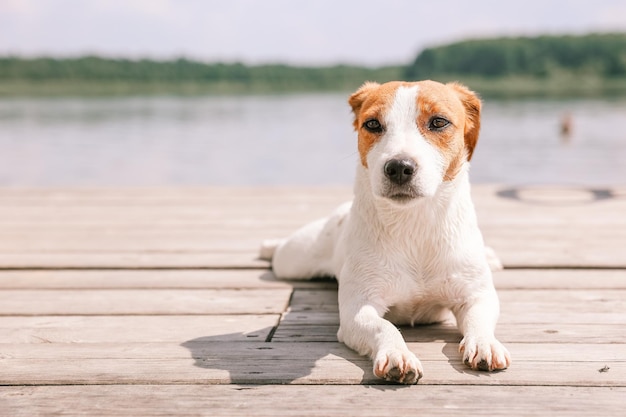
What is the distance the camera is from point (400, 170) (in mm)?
2939

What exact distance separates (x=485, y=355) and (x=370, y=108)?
1.25m

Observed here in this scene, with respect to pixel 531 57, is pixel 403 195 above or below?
below

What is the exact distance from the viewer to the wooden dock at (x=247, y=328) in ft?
8.66

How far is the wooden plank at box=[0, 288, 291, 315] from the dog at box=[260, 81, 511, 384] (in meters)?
0.72

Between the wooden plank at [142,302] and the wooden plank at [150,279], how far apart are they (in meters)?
0.11

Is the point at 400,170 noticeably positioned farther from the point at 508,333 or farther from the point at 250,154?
the point at 250,154

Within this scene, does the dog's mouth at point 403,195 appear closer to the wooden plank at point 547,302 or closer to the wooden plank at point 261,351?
the wooden plank at point 261,351

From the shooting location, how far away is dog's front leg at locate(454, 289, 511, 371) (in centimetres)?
286

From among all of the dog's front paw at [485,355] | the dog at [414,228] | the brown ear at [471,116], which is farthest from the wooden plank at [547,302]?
the brown ear at [471,116]

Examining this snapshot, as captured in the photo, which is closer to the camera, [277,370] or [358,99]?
[277,370]

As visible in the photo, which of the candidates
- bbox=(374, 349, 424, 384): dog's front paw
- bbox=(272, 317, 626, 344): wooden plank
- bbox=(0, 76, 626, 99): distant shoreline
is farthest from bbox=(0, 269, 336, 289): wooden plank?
bbox=(0, 76, 626, 99): distant shoreline

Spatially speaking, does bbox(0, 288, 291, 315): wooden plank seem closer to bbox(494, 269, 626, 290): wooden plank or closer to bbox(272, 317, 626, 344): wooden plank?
bbox(272, 317, 626, 344): wooden plank

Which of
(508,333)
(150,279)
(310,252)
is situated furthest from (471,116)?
(150,279)

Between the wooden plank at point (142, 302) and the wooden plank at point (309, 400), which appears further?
the wooden plank at point (142, 302)
